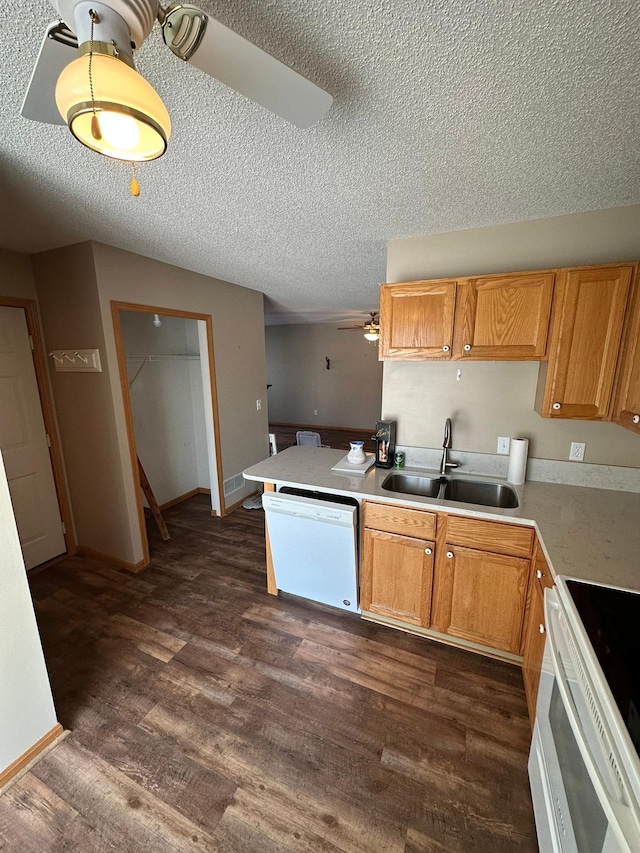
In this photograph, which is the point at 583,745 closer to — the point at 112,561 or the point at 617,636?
the point at 617,636

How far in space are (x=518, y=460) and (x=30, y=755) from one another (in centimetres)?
278

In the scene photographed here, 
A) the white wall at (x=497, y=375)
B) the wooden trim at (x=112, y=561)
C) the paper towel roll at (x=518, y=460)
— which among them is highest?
the white wall at (x=497, y=375)

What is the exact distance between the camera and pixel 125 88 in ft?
→ 2.10

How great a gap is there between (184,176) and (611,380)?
2216 millimetres

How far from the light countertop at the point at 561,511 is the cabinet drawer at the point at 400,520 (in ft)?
0.18

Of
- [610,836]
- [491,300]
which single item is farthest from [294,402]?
[610,836]

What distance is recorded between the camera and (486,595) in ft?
5.94

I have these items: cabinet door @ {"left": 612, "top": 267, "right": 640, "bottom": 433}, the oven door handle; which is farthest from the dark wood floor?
cabinet door @ {"left": 612, "top": 267, "right": 640, "bottom": 433}

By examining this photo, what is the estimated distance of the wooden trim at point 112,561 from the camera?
8.94 feet

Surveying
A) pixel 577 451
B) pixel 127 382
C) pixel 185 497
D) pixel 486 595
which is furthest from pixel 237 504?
pixel 577 451

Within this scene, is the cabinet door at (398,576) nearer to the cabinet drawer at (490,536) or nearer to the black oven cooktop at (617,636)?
the cabinet drawer at (490,536)

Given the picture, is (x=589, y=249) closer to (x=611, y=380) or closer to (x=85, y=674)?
(x=611, y=380)

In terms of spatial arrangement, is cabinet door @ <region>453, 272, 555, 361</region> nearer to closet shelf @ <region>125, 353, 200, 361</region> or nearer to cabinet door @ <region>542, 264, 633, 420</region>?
cabinet door @ <region>542, 264, 633, 420</region>

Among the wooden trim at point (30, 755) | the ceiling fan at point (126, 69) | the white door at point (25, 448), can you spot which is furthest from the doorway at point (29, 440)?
the ceiling fan at point (126, 69)
